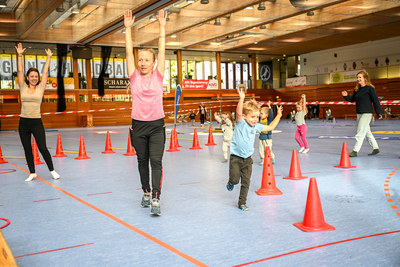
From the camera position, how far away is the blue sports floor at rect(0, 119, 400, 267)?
2789mm

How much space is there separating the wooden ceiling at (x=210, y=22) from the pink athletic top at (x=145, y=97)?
15.8 metres

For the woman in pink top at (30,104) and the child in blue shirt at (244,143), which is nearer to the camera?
the child in blue shirt at (244,143)

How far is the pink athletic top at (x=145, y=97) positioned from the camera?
12.9 feet

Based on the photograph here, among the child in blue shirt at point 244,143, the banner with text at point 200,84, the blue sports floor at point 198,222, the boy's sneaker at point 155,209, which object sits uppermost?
the banner with text at point 200,84

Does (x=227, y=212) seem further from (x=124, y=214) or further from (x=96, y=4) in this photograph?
(x=96, y=4)

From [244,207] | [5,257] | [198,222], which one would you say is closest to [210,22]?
[244,207]

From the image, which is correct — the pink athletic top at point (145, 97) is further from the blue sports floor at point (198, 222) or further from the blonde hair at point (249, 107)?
the blue sports floor at point (198, 222)

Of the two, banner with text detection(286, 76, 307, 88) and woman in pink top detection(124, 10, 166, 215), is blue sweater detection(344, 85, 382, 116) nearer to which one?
woman in pink top detection(124, 10, 166, 215)

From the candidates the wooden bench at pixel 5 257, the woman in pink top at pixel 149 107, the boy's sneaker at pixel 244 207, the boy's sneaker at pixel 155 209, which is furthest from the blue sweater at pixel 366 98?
the wooden bench at pixel 5 257

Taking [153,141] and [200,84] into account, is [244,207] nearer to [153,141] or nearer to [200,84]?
[153,141]

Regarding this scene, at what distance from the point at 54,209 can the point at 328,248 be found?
304 cm

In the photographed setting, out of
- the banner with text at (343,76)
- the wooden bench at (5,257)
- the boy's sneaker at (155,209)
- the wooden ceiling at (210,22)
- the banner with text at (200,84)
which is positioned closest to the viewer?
the wooden bench at (5,257)

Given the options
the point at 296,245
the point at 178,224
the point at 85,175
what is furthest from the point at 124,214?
the point at 85,175

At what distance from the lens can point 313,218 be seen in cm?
338
